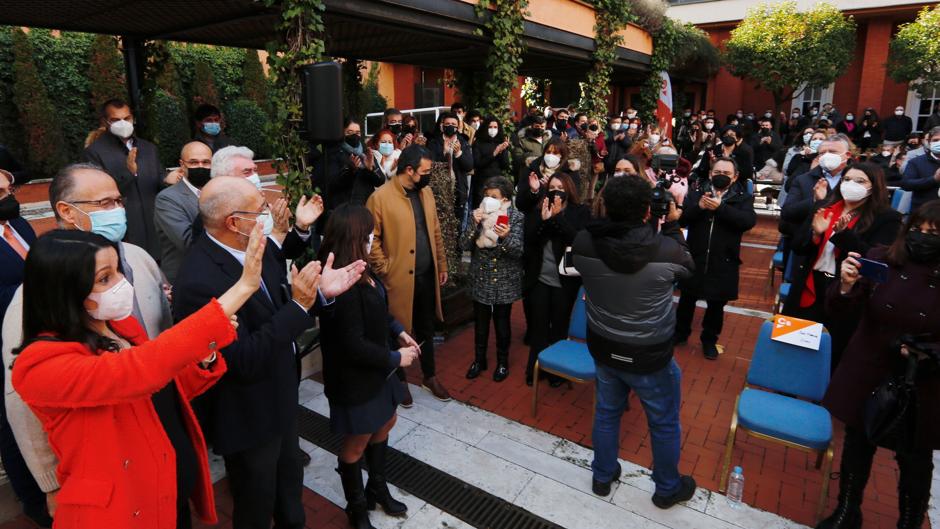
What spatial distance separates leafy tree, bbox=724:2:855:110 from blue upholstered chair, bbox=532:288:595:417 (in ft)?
53.8

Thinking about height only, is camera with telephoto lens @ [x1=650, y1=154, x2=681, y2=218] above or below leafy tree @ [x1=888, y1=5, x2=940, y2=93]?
below

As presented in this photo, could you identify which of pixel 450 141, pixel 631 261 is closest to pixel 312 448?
pixel 631 261

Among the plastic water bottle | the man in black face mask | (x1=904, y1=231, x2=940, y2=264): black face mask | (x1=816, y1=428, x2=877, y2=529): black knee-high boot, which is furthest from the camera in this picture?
the man in black face mask

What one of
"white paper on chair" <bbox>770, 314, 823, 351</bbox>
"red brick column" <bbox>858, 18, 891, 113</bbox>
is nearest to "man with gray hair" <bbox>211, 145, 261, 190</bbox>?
"white paper on chair" <bbox>770, 314, 823, 351</bbox>

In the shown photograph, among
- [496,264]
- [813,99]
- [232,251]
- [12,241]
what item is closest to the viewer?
[232,251]

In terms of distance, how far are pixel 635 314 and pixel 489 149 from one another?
17.3 ft

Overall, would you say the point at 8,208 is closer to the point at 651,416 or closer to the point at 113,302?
the point at 113,302

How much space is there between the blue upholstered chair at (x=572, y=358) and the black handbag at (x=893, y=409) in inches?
65.3

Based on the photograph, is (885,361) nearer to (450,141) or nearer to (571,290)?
(571,290)

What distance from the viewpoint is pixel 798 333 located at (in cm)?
363

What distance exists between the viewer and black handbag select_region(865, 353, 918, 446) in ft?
8.77

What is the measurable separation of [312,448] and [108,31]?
6.00 m

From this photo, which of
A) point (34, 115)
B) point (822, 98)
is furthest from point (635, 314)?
point (822, 98)

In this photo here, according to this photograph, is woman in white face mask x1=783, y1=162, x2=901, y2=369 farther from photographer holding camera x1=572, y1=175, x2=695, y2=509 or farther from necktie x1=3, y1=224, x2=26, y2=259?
necktie x1=3, y1=224, x2=26, y2=259
